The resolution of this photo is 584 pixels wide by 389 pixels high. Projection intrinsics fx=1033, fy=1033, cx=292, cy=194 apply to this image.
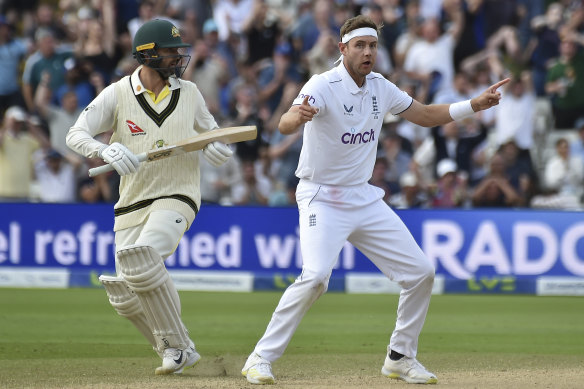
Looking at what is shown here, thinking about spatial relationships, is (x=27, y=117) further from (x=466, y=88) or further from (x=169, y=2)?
(x=466, y=88)

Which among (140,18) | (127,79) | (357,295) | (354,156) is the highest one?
(140,18)

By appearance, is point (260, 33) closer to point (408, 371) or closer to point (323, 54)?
point (323, 54)

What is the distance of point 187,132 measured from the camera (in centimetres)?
649

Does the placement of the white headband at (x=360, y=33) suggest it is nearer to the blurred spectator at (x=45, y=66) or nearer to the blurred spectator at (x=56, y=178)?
the blurred spectator at (x=56, y=178)

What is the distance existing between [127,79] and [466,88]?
24.0ft

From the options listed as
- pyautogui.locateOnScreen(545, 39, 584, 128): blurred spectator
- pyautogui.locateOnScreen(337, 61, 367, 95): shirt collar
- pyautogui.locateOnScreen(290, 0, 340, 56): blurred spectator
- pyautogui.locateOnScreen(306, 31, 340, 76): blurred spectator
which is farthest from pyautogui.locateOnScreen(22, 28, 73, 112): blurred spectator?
pyautogui.locateOnScreen(337, 61, 367, 95): shirt collar

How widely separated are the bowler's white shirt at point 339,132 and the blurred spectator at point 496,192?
6244 millimetres

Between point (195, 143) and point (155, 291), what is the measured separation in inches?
36.2

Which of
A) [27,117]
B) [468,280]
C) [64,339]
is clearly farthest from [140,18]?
[64,339]

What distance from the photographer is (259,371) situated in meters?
5.79

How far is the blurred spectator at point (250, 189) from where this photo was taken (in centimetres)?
1258

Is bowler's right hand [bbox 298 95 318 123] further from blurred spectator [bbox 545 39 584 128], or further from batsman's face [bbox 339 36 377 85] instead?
blurred spectator [bbox 545 39 584 128]

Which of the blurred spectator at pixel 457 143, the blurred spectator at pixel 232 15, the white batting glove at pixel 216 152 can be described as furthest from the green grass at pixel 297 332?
the blurred spectator at pixel 232 15

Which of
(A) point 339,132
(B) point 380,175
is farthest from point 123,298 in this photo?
(B) point 380,175
